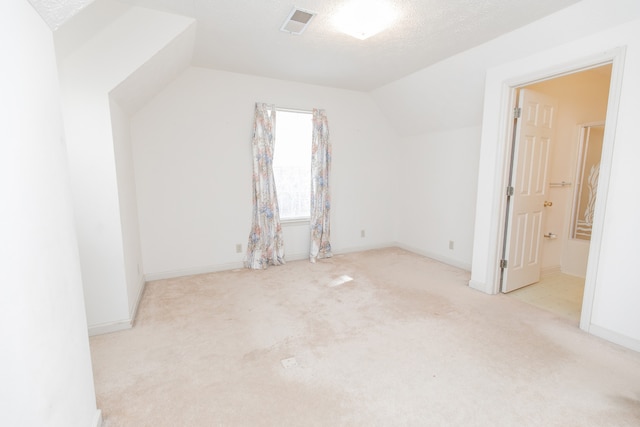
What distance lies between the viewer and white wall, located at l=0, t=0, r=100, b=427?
0.83 m

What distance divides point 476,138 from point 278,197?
2.73 meters

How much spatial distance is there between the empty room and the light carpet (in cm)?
2

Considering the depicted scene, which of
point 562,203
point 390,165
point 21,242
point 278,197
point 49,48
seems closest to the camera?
point 21,242

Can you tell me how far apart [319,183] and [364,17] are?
2250mm

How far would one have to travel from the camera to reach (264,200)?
387 centimetres

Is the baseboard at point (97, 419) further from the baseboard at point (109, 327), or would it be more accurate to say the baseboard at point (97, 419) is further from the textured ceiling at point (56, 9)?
the textured ceiling at point (56, 9)

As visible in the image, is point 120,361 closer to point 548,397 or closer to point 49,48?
point 49,48

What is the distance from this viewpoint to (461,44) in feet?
9.34

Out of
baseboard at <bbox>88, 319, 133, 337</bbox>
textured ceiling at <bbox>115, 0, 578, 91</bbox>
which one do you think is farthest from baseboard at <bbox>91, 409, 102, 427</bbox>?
textured ceiling at <bbox>115, 0, 578, 91</bbox>

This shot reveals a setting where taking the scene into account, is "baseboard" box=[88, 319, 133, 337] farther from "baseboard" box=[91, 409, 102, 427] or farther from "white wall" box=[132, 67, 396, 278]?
"white wall" box=[132, 67, 396, 278]

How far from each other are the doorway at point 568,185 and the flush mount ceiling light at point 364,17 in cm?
198

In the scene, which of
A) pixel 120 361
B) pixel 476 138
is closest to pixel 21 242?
pixel 120 361

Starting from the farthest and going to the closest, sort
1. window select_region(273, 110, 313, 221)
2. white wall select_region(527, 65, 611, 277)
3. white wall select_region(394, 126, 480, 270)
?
window select_region(273, 110, 313, 221) → white wall select_region(394, 126, 480, 270) → white wall select_region(527, 65, 611, 277)

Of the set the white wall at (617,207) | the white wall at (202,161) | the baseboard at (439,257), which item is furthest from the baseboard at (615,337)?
the white wall at (202,161)
